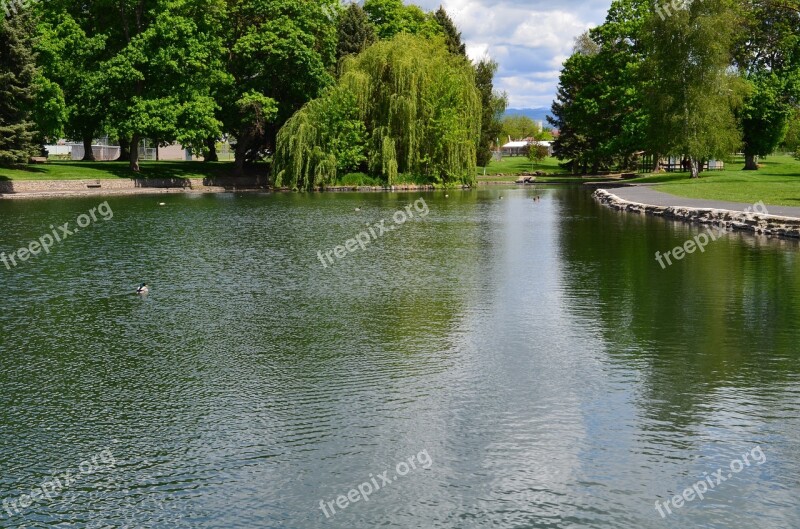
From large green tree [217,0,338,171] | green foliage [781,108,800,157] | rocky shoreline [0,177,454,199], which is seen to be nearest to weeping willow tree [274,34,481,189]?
rocky shoreline [0,177,454,199]

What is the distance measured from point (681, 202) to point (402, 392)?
32.9m

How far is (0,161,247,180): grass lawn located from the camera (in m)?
58.9

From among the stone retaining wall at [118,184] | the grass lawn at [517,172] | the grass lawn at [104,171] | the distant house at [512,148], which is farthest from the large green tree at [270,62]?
the distant house at [512,148]

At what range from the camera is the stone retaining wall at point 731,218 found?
28328 millimetres

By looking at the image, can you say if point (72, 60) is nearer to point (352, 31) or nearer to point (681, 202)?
point (352, 31)

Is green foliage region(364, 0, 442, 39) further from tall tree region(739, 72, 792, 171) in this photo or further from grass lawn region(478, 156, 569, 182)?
tall tree region(739, 72, 792, 171)

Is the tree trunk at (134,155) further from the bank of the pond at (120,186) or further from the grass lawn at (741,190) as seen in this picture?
the grass lawn at (741,190)

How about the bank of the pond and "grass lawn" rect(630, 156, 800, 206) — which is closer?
"grass lawn" rect(630, 156, 800, 206)

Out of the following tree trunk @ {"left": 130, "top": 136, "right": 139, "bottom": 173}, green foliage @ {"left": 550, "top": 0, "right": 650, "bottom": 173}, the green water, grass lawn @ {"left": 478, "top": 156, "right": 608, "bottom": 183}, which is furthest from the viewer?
grass lawn @ {"left": 478, "top": 156, "right": 608, "bottom": 183}

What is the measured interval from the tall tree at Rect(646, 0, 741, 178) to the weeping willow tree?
1487 centimetres

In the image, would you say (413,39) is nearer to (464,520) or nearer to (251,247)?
(251,247)

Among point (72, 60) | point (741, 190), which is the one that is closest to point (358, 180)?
point (72, 60)

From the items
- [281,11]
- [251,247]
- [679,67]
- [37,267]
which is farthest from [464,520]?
[281,11]

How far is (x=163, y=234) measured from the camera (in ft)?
102
